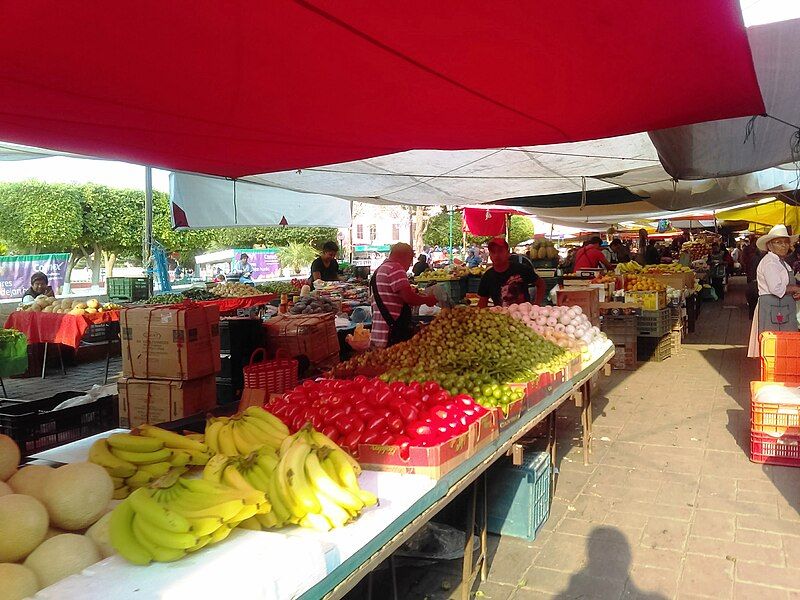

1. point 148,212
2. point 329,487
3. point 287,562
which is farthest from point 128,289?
point 287,562

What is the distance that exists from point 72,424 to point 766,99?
5.22 meters

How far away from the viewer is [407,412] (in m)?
3.27

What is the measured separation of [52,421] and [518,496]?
10.7ft

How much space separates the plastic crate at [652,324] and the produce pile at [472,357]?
5.51 metres

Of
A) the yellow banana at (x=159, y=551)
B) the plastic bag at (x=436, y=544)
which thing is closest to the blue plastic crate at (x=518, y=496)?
the plastic bag at (x=436, y=544)

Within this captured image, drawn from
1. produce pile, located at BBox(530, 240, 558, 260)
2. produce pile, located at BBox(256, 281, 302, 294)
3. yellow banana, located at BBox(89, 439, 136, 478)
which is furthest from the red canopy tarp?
produce pile, located at BBox(530, 240, 558, 260)

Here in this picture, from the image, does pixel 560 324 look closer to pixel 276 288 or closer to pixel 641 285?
pixel 641 285

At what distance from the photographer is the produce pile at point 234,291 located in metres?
12.1

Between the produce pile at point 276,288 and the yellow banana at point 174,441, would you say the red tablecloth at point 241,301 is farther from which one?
the yellow banana at point 174,441

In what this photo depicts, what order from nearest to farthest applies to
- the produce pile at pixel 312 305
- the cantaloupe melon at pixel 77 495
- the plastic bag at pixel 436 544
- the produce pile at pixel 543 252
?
the cantaloupe melon at pixel 77 495 < the plastic bag at pixel 436 544 < the produce pile at pixel 312 305 < the produce pile at pixel 543 252

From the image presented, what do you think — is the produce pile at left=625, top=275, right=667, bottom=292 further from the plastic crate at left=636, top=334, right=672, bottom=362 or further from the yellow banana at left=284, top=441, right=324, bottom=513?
the yellow banana at left=284, top=441, right=324, bottom=513

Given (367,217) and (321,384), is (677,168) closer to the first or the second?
(321,384)

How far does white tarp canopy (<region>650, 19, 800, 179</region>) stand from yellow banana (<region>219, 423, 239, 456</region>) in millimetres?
3596

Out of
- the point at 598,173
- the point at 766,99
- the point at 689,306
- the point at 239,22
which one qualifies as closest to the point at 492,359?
the point at 766,99
